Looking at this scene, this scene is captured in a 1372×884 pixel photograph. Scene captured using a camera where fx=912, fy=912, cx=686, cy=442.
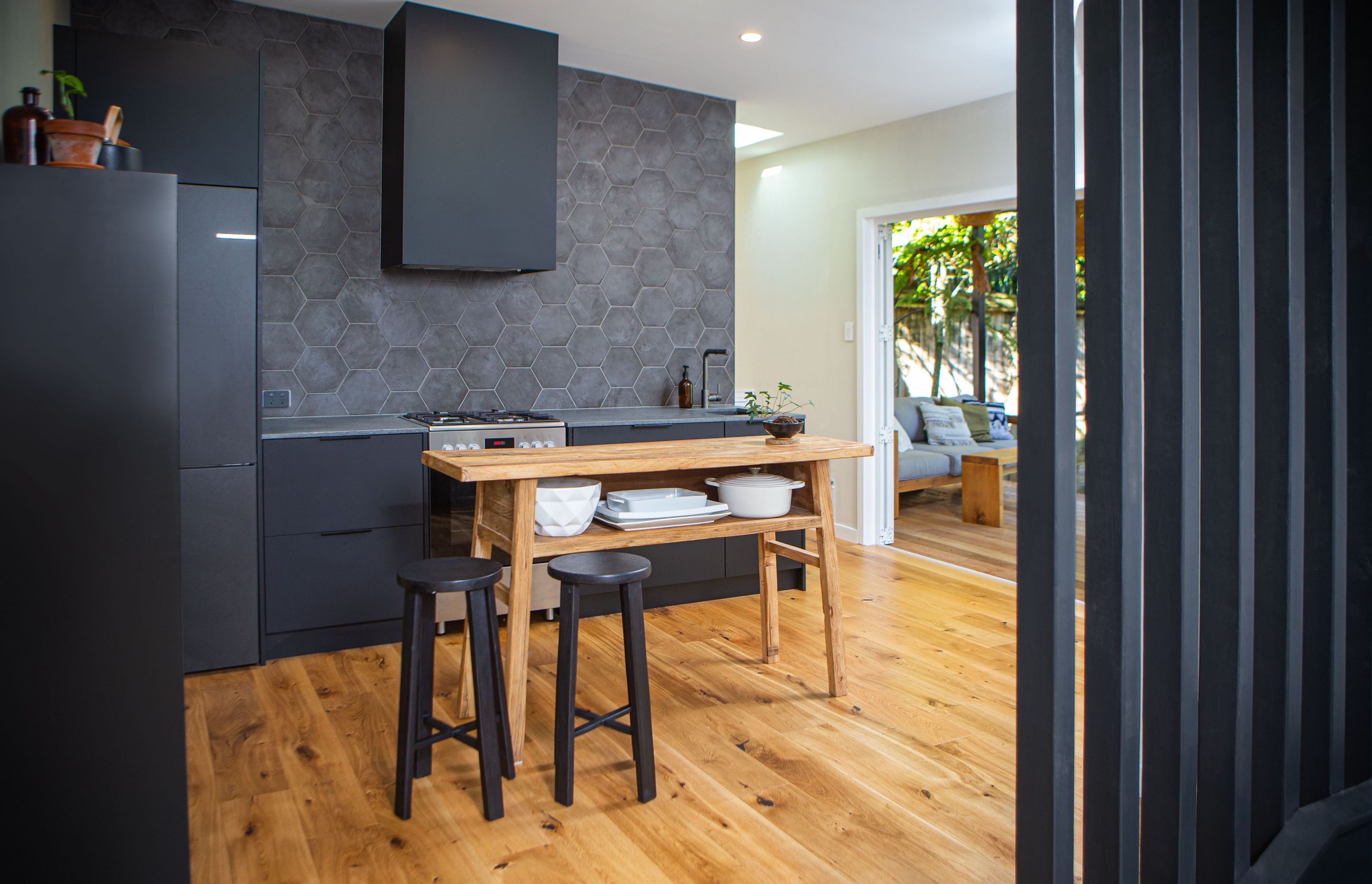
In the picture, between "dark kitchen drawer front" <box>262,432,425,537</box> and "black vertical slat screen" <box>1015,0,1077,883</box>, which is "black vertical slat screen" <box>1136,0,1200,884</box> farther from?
"dark kitchen drawer front" <box>262,432,425,537</box>

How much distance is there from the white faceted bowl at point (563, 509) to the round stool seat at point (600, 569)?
0.42ft

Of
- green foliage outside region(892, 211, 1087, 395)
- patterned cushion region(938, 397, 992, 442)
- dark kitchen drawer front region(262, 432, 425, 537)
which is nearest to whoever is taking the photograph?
dark kitchen drawer front region(262, 432, 425, 537)

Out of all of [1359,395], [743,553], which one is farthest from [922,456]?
[1359,395]

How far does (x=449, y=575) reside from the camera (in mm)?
2213

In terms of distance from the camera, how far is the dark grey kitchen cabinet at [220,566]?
10.3 ft

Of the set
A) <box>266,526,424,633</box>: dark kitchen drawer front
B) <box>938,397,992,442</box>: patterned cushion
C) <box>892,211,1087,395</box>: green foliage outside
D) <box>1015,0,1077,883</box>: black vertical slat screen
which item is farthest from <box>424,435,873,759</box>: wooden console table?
<box>892,211,1087,395</box>: green foliage outside

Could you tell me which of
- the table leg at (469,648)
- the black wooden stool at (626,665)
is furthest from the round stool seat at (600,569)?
the table leg at (469,648)

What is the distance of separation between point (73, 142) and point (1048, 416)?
188 cm

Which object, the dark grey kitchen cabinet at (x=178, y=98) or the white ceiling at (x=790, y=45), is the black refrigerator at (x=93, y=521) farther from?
the white ceiling at (x=790, y=45)

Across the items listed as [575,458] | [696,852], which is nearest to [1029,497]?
[696,852]

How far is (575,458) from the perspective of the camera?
2.55 meters

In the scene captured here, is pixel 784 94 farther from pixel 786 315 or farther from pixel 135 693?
pixel 135 693

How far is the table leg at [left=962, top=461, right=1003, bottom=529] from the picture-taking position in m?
6.14

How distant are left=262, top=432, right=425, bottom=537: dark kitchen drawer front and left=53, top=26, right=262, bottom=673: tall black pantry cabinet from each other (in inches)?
3.9
